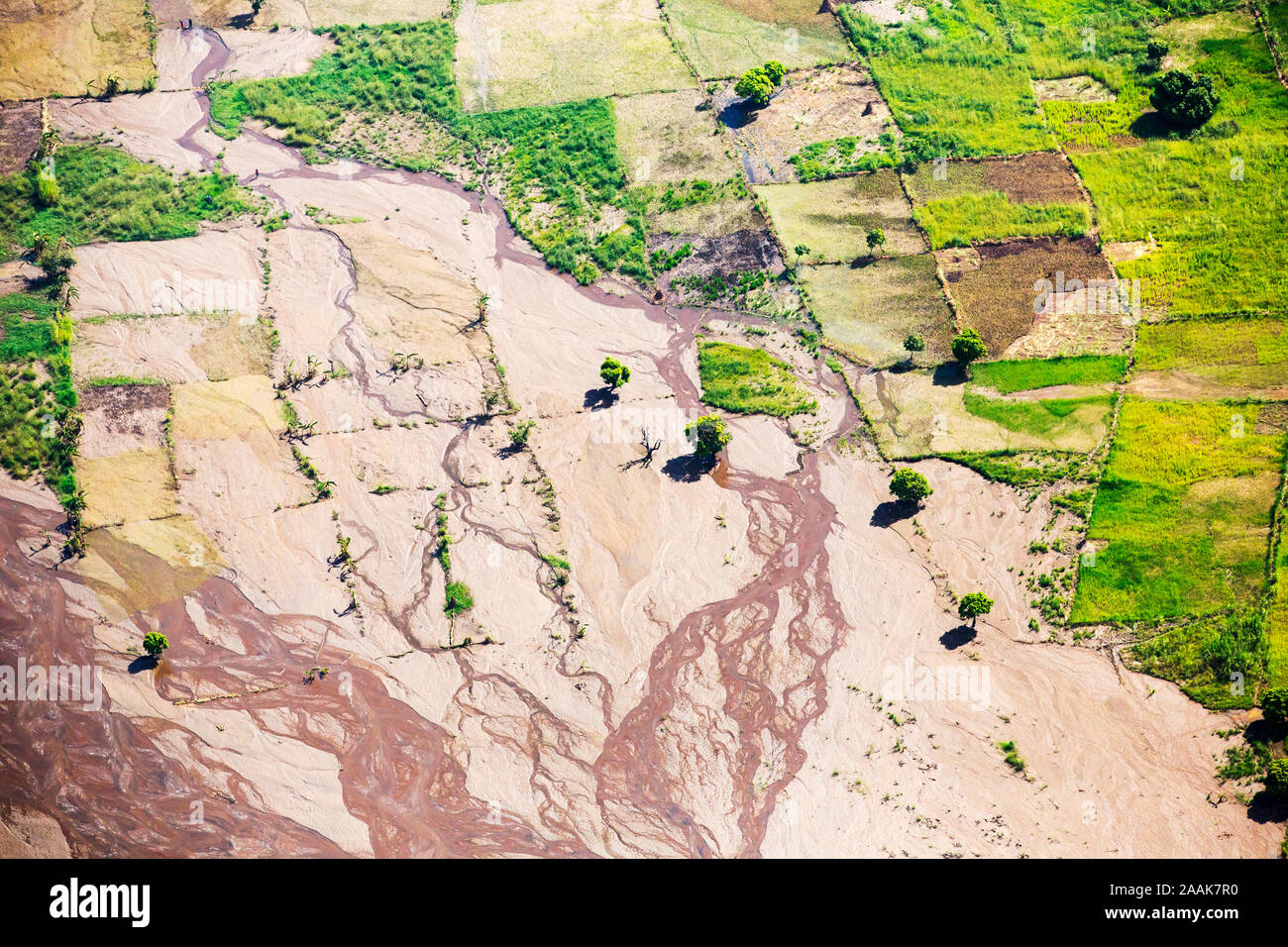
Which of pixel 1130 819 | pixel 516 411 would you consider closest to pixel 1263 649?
pixel 1130 819

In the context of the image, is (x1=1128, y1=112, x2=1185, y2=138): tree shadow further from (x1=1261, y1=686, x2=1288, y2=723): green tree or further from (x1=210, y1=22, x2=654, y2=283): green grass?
(x1=1261, y1=686, x2=1288, y2=723): green tree

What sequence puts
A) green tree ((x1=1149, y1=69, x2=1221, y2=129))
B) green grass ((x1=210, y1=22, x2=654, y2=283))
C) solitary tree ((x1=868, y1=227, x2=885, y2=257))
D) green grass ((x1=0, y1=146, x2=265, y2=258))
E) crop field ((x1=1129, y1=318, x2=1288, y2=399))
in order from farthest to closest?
green tree ((x1=1149, y1=69, x2=1221, y2=129))
green grass ((x1=210, y1=22, x2=654, y2=283))
green grass ((x1=0, y1=146, x2=265, y2=258))
solitary tree ((x1=868, y1=227, x2=885, y2=257))
crop field ((x1=1129, y1=318, x2=1288, y2=399))

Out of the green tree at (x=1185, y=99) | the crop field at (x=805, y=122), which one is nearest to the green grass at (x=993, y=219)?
the crop field at (x=805, y=122)

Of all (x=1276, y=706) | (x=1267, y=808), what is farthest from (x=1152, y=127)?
(x=1267, y=808)

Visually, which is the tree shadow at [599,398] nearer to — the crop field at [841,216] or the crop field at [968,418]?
the crop field at [968,418]

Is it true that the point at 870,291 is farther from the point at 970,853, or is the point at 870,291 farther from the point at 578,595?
the point at 970,853

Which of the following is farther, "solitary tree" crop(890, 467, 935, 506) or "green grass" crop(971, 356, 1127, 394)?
"green grass" crop(971, 356, 1127, 394)

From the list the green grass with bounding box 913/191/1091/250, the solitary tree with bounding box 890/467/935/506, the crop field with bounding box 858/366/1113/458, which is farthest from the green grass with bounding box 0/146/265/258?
the solitary tree with bounding box 890/467/935/506
